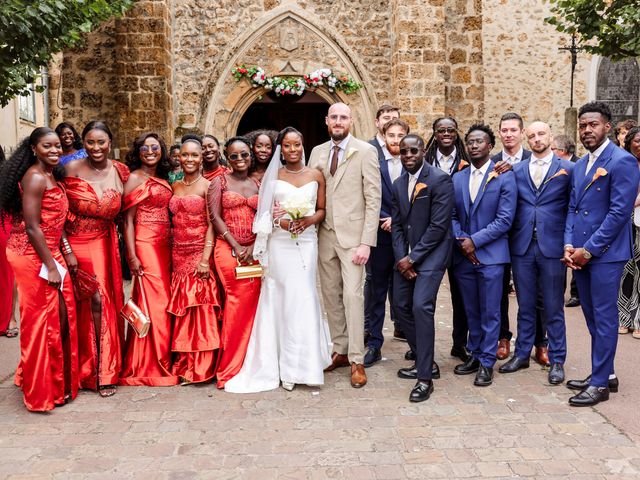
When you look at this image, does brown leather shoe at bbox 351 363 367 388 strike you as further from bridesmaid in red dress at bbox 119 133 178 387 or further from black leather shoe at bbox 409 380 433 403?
bridesmaid in red dress at bbox 119 133 178 387

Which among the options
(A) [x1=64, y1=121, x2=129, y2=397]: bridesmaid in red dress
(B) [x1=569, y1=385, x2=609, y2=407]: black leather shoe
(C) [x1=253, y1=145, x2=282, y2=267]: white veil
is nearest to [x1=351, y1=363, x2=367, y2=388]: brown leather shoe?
(C) [x1=253, y1=145, x2=282, y2=267]: white veil

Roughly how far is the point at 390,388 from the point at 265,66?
873cm

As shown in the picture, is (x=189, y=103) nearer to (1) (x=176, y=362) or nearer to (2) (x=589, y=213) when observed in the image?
(1) (x=176, y=362)

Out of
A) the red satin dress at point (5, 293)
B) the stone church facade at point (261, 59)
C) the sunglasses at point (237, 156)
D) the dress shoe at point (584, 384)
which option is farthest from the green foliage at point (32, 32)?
the dress shoe at point (584, 384)

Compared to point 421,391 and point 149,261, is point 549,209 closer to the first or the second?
point 421,391

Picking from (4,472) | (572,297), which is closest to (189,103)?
(572,297)

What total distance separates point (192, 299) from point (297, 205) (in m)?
1.24

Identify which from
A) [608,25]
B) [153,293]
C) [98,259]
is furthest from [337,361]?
[608,25]

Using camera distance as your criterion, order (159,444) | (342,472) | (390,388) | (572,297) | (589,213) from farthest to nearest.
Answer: (572,297) < (390,388) < (589,213) < (159,444) < (342,472)

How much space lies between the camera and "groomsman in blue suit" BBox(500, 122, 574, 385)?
5324 mm

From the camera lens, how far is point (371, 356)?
5.91m

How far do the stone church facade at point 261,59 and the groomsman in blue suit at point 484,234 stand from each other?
250 inches

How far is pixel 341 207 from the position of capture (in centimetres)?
542

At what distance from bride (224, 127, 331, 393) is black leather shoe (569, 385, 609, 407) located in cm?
197
